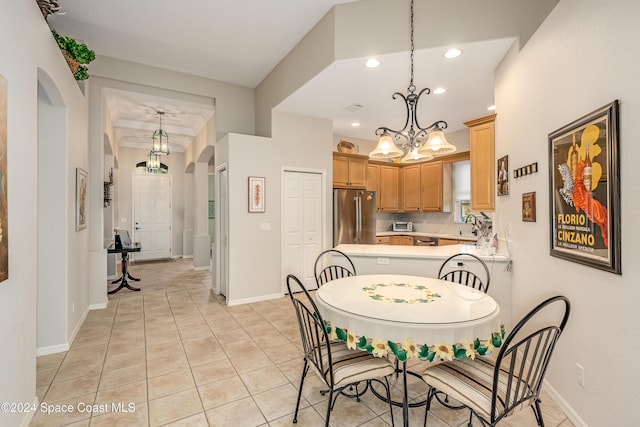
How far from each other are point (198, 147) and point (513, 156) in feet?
20.0

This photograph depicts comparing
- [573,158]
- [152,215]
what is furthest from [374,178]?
→ [152,215]

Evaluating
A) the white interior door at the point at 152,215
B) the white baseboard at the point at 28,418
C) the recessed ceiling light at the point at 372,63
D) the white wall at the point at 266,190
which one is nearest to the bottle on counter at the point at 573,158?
the recessed ceiling light at the point at 372,63

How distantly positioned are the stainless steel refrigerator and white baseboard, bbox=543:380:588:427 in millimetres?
3450

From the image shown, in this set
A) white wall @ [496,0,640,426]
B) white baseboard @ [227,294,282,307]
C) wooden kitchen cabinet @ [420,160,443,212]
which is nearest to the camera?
white wall @ [496,0,640,426]

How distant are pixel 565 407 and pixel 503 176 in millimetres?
2003

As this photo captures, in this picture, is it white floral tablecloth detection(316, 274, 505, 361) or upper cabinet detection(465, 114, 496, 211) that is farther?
upper cabinet detection(465, 114, 496, 211)

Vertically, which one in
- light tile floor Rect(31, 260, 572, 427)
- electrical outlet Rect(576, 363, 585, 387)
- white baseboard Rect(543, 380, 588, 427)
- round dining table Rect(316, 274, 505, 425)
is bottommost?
light tile floor Rect(31, 260, 572, 427)

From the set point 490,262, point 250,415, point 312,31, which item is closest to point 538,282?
point 490,262

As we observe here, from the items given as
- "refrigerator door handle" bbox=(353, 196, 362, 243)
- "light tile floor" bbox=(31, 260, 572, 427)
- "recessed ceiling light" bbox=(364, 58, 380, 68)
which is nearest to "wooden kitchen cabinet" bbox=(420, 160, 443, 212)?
"refrigerator door handle" bbox=(353, 196, 362, 243)

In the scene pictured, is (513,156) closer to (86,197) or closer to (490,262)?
(490,262)

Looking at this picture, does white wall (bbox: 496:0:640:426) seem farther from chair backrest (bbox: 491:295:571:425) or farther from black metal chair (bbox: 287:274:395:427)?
black metal chair (bbox: 287:274:395:427)

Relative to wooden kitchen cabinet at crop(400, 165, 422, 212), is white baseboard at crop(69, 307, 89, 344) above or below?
below

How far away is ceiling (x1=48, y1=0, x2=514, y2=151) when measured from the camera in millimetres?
3182

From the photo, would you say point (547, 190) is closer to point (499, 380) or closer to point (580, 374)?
point (580, 374)
